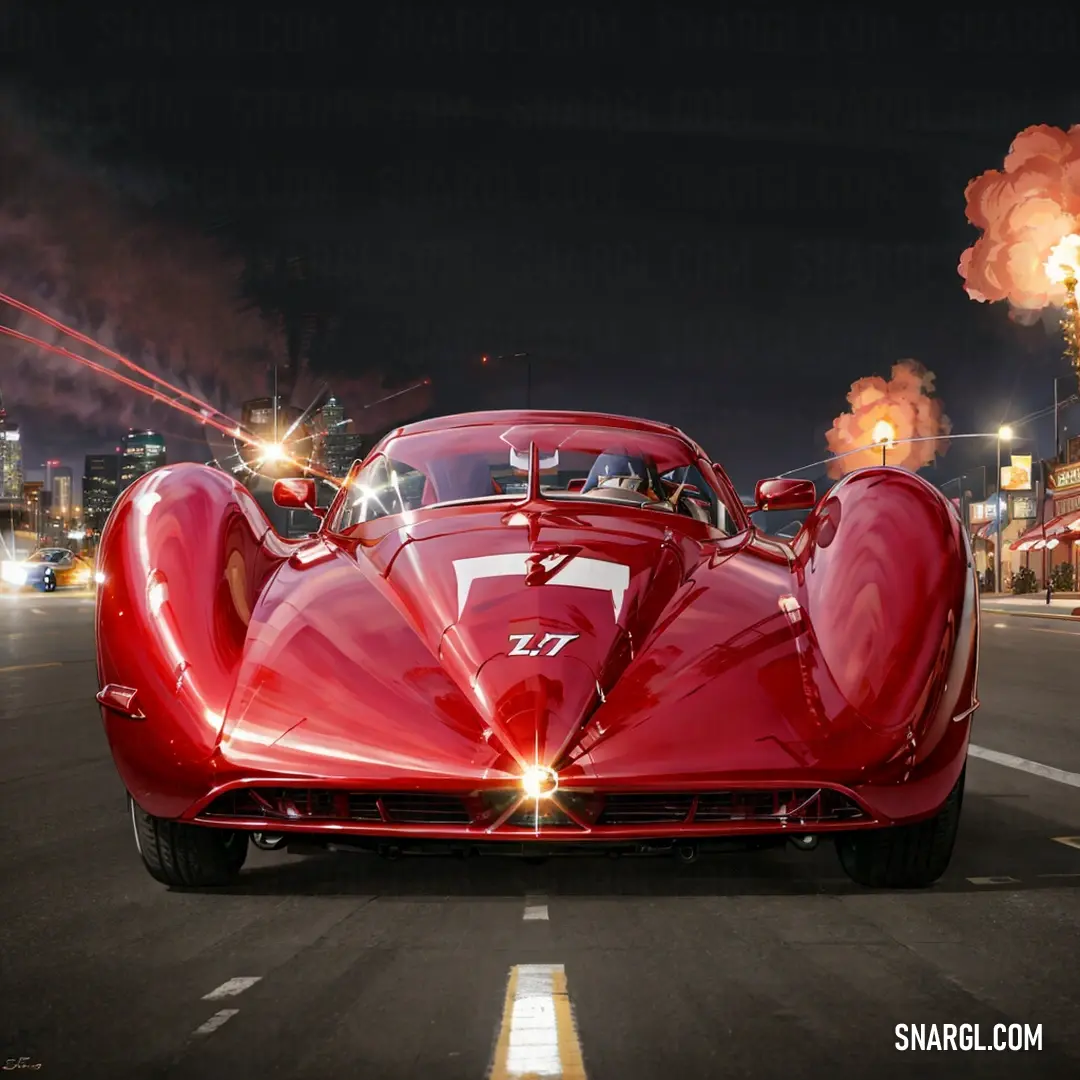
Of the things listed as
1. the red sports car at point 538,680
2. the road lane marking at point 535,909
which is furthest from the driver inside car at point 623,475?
the road lane marking at point 535,909

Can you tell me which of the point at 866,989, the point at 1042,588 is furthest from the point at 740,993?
the point at 1042,588

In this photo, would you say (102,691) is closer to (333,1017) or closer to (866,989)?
(333,1017)

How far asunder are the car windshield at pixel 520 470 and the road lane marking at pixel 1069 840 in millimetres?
1882

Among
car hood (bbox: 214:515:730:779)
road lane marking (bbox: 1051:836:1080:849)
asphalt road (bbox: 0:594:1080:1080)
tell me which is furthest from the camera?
road lane marking (bbox: 1051:836:1080:849)

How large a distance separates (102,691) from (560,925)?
1.73 m

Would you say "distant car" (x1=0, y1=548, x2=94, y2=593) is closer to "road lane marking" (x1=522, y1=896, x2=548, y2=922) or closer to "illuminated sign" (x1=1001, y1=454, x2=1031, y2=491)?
"road lane marking" (x1=522, y1=896, x2=548, y2=922)

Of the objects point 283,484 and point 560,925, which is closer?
point 560,925

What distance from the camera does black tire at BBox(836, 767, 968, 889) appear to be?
4539 mm

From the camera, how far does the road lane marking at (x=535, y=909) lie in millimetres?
4348

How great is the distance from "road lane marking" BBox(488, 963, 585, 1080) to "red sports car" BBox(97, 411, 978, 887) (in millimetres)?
445

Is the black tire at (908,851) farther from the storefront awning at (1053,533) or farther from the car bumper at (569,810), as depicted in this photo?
the storefront awning at (1053,533)

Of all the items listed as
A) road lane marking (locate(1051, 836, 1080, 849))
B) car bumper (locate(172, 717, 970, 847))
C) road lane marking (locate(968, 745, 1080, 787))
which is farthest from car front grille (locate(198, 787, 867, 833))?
road lane marking (locate(968, 745, 1080, 787))

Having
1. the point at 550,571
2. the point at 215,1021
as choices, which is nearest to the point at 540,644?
the point at 550,571

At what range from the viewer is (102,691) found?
464 centimetres
